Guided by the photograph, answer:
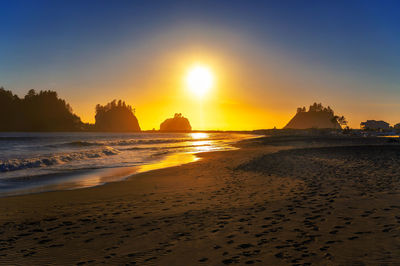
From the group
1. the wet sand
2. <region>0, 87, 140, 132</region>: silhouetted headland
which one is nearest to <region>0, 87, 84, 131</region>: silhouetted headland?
<region>0, 87, 140, 132</region>: silhouetted headland

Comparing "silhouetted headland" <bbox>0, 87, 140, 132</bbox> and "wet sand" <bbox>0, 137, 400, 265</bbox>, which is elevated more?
"silhouetted headland" <bbox>0, 87, 140, 132</bbox>

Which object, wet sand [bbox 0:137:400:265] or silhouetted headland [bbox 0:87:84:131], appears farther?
silhouetted headland [bbox 0:87:84:131]

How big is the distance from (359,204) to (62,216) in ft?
29.6

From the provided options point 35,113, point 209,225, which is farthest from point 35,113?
point 209,225

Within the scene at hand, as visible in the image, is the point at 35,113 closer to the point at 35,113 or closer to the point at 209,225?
the point at 35,113

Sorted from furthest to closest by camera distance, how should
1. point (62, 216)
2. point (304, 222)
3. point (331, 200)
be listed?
point (331, 200), point (62, 216), point (304, 222)

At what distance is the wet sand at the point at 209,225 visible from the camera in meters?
4.49

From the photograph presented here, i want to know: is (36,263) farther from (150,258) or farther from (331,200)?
(331,200)

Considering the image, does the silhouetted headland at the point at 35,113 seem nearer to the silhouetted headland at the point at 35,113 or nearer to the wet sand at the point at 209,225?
the silhouetted headland at the point at 35,113

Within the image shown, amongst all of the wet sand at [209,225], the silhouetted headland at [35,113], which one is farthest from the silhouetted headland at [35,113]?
the wet sand at [209,225]

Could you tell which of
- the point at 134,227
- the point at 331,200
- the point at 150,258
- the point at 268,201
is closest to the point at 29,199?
the point at 134,227

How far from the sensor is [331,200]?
8047 millimetres

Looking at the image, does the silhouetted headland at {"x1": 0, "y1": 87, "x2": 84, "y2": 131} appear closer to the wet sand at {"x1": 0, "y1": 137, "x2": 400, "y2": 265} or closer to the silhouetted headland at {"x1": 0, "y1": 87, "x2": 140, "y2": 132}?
the silhouetted headland at {"x1": 0, "y1": 87, "x2": 140, "y2": 132}

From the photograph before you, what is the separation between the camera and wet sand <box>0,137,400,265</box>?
4492 mm
